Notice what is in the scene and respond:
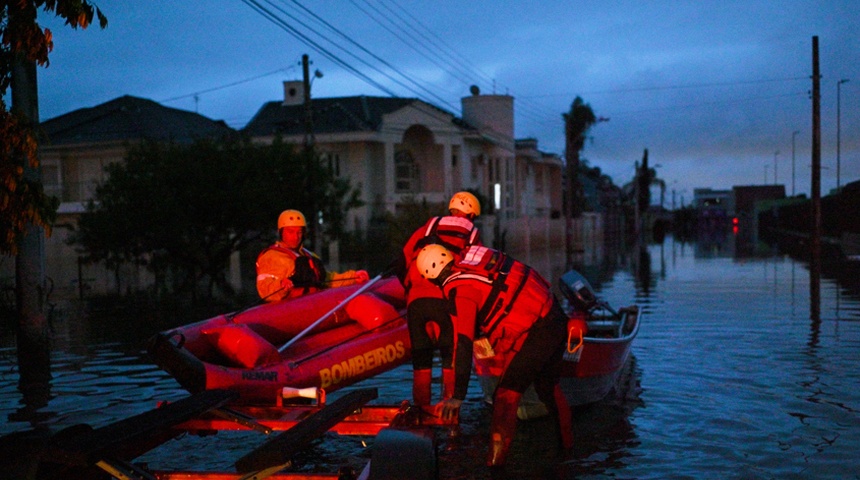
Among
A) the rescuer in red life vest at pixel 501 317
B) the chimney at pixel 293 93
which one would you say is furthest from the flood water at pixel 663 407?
the chimney at pixel 293 93

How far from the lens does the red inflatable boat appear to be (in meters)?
7.81

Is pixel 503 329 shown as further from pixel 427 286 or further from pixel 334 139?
pixel 334 139

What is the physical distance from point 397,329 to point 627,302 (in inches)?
484

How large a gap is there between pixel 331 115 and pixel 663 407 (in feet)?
126

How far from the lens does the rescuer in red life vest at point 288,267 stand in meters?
10.1

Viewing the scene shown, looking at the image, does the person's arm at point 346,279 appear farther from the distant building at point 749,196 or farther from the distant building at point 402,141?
the distant building at point 749,196

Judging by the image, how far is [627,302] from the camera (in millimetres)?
20938

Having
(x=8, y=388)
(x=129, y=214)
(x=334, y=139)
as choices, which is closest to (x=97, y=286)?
(x=129, y=214)

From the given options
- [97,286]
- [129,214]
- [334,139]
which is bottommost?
[97,286]

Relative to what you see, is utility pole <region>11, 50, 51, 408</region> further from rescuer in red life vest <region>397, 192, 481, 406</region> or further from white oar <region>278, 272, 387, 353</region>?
rescuer in red life vest <region>397, 192, 481, 406</region>

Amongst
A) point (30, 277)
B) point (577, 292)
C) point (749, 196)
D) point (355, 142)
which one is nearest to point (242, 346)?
point (577, 292)

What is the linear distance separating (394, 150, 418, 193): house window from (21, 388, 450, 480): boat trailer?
135 ft

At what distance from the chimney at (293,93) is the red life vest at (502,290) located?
43.7 m

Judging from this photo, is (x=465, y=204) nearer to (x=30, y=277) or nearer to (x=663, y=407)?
(x=663, y=407)
